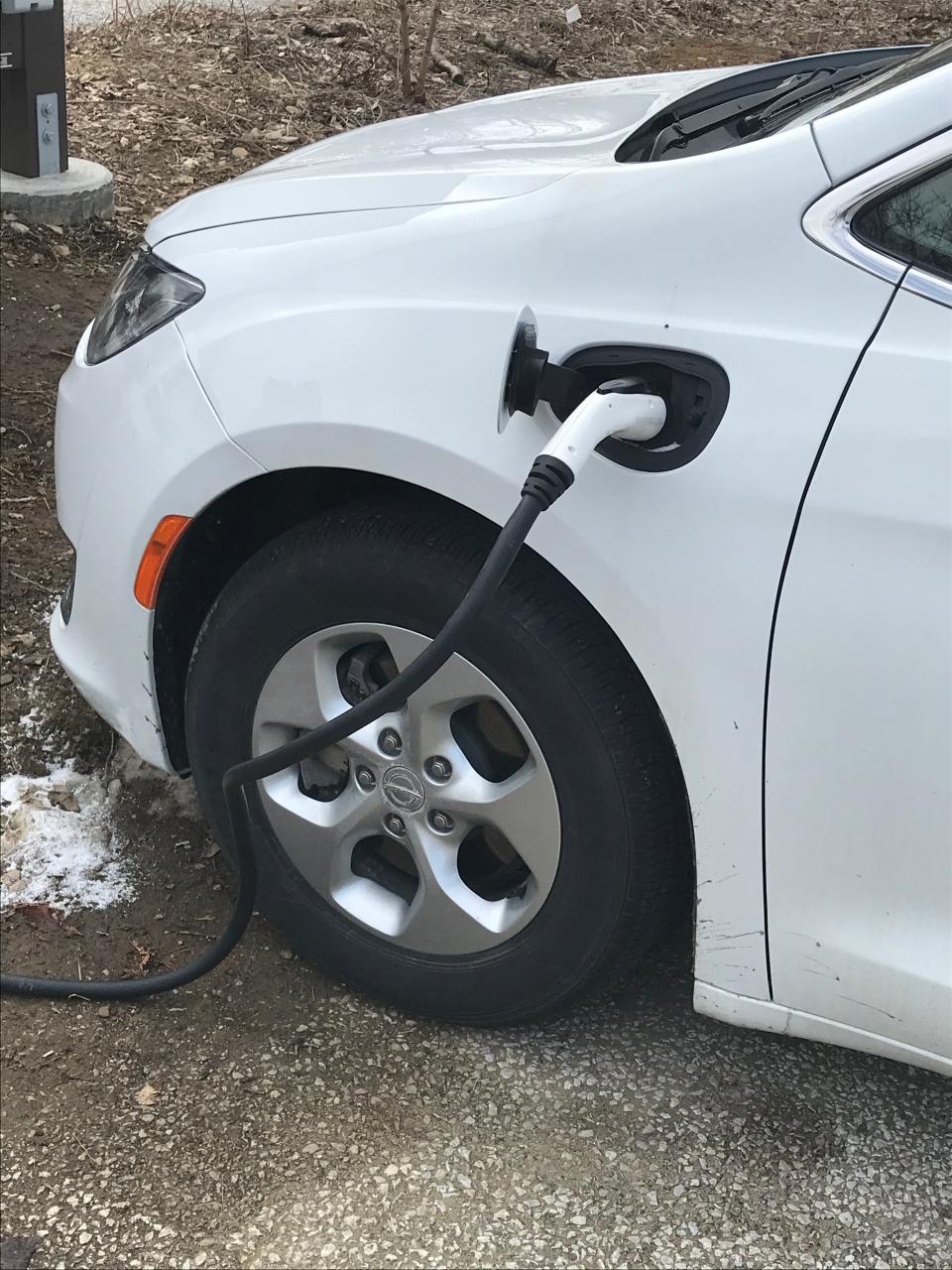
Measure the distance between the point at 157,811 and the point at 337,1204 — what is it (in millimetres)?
1056

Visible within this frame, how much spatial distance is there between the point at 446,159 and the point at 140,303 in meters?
0.60

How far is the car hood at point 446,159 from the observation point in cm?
204

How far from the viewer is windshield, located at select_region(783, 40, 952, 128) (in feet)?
5.93

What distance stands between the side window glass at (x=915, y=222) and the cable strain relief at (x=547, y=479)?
1.59 ft

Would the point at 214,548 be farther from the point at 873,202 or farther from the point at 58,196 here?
the point at 58,196

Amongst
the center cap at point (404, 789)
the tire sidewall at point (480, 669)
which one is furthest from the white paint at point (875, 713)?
the center cap at point (404, 789)

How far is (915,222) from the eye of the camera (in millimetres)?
1604

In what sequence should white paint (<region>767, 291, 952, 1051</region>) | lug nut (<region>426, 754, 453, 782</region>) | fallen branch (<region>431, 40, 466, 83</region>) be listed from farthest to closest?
fallen branch (<region>431, 40, 466, 83</region>), lug nut (<region>426, 754, 453, 782</region>), white paint (<region>767, 291, 952, 1051</region>)

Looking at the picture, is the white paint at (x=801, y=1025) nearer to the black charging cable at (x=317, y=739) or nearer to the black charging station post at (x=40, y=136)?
the black charging cable at (x=317, y=739)

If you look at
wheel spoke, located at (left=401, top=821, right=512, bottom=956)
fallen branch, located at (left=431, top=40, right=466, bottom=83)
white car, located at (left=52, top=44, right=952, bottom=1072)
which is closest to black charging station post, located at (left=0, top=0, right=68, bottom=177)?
fallen branch, located at (left=431, top=40, right=466, bottom=83)

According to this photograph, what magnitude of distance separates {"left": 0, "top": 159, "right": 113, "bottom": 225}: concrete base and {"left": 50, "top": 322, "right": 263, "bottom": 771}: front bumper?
314cm

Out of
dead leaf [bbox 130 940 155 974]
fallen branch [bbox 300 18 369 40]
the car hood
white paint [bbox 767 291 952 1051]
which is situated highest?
the car hood

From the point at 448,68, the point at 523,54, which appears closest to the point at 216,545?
the point at 448,68

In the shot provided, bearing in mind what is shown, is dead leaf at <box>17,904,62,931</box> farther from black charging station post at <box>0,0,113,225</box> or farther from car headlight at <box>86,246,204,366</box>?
black charging station post at <box>0,0,113,225</box>
